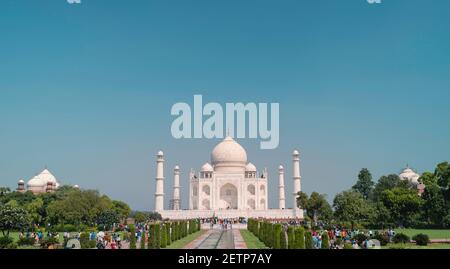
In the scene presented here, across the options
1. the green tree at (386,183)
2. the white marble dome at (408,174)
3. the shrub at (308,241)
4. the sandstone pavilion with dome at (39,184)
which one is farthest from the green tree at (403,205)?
the sandstone pavilion with dome at (39,184)

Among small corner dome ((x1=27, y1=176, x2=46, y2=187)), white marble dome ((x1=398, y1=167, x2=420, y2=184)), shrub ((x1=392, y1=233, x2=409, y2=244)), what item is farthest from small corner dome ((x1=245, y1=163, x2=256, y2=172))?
shrub ((x1=392, y1=233, x2=409, y2=244))

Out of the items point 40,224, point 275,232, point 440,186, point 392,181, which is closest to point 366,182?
point 392,181

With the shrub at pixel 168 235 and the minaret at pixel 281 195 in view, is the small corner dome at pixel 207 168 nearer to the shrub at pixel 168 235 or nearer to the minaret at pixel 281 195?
the minaret at pixel 281 195

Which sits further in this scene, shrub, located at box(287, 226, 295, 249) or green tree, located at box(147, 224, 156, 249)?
green tree, located at box(147, 224, 156, 249)

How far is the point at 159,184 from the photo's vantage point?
55438 millimetres

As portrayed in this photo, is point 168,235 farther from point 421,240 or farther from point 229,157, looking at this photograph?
point 229,157

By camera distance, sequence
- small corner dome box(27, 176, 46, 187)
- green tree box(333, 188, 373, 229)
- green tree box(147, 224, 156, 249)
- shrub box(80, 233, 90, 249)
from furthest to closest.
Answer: small corner dome box(27, 176, 46, 187) < green tree box(333, 188, 373, 229) < green tree box(147, 224, 156, 249) < shrub box(80, 233, 90, 249)

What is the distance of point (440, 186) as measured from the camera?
124 feet

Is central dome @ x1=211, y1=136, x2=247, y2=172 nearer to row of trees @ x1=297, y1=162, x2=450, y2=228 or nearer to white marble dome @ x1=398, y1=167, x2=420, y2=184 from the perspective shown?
row of trees @ x1=297, y1=162, x2=450, y2=228

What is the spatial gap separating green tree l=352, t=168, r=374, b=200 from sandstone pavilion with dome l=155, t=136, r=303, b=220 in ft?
36.2

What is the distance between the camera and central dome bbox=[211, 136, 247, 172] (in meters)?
59.6

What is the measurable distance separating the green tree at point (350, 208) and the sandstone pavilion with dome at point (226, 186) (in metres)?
15.7

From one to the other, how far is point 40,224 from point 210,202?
20803 mm

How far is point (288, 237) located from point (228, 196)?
41.9 m
